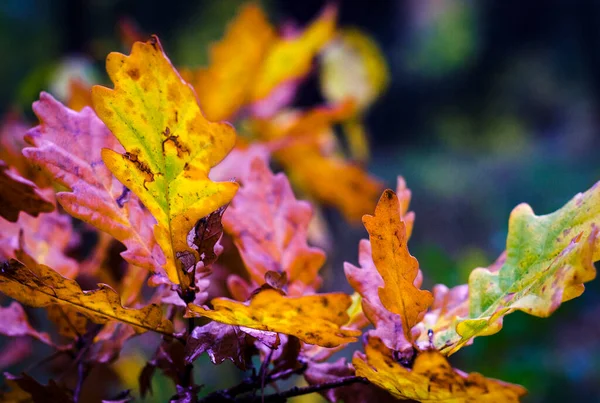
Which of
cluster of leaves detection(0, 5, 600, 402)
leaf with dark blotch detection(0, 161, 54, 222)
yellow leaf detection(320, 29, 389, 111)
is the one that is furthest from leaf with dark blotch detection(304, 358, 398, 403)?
yellow leaf detection(320, 29, 389, 111)

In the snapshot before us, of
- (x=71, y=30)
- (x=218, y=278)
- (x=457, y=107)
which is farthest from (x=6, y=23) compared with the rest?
(x=457, y=107)

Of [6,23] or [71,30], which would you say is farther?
[6,23]

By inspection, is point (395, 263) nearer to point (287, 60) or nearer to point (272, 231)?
point (272, 231)

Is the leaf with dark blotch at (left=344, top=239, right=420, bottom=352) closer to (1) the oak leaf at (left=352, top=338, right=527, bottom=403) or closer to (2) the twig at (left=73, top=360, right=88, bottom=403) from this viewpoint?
(1) the oak leaf at (left=352, top=338, right=527, bottom=403)

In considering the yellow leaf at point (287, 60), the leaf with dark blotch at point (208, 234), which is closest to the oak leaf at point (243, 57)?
the yellow leaf at point (287, 60)

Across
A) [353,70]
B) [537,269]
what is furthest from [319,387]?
[353,70]

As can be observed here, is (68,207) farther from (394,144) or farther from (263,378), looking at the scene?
(394,144)
